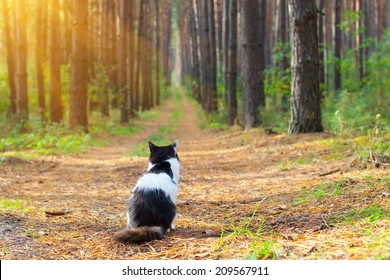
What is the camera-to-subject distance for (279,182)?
22.0ft

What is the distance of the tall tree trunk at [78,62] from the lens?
49.8ft

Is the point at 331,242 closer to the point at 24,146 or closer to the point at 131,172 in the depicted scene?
the point at 131,172

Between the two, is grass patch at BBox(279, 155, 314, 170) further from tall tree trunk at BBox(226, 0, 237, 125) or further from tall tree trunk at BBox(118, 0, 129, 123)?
tall tree trunk at BBox(118, 0, 129, 123)

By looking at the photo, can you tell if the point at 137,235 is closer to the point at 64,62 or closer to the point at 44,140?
the point at 44,140

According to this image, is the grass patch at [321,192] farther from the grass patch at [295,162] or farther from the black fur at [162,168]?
the grass patch at [295,162]

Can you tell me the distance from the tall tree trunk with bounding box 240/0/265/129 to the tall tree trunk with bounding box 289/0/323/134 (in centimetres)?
395

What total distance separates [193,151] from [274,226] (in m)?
7.88

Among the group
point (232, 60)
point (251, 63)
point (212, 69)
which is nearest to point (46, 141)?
point (251, 63)

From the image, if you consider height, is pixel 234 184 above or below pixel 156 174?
below

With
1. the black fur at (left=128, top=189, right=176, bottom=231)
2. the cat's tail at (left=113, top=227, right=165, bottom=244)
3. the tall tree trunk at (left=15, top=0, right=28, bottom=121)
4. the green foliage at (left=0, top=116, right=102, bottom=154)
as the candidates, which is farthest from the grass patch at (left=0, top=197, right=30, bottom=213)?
the tall tree trunk at (left=15, top=0, right=28, bottom=121)

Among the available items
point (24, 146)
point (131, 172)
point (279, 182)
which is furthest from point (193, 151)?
point (279, 182)

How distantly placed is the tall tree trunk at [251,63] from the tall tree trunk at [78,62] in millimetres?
5548

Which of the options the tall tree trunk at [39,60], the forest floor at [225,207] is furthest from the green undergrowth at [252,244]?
the tall tree trunk at [39,60]

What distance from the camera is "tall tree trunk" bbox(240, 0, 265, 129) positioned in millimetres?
14148
